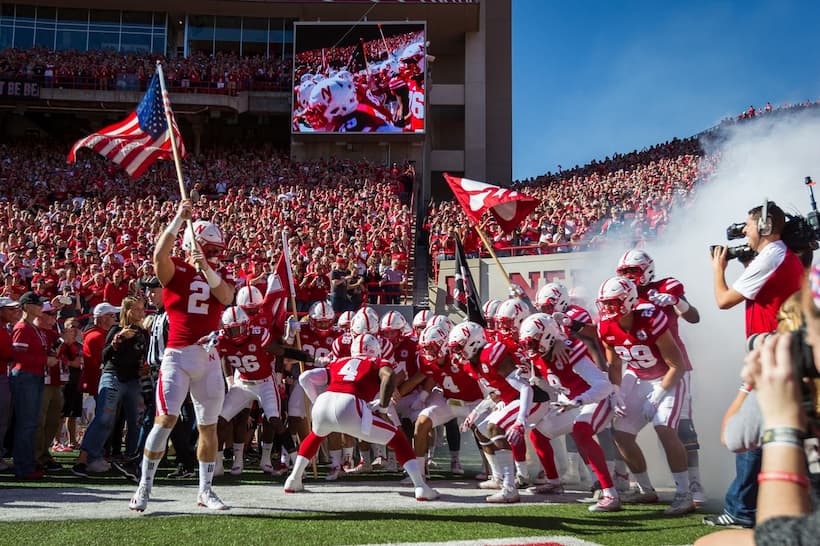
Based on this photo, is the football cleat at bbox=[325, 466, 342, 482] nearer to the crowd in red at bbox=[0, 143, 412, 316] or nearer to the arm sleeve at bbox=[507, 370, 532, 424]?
the arm sleeve at bbox=[507, 370, 532, 424]

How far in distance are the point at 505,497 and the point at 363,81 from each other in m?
25.7

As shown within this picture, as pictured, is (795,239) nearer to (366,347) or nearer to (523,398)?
(523,398)

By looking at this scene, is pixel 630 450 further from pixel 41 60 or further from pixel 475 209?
pixel 41 60

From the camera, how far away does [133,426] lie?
28.8ft

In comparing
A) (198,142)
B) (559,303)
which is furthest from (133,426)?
(198,142)

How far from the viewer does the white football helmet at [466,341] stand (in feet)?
24.1

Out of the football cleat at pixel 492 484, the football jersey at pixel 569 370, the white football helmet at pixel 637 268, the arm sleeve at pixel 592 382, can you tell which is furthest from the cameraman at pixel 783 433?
the football cleat at pixel 492 484

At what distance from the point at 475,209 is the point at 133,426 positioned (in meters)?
5.21

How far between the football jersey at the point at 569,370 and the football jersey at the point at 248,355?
3.12 metres

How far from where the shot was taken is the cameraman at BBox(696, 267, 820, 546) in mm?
1998

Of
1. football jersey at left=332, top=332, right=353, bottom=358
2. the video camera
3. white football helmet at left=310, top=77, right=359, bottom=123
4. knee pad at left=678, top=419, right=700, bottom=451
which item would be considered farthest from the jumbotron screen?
the video camera

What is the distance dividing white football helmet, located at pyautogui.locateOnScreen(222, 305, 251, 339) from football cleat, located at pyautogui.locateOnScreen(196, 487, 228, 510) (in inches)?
98.8

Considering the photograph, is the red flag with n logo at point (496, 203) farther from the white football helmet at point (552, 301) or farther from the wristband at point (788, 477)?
the wristband at point (788, 477)

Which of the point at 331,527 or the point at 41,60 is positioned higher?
the point at 41,60
